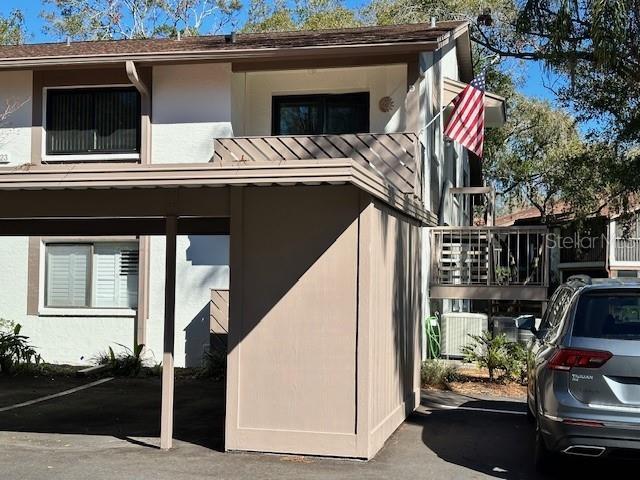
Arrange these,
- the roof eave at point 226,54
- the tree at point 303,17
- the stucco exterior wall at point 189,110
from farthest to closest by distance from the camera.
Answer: the tree at point 303,17 < the stucco exterior wall at point 189,110 < the roof eave at point 226,54

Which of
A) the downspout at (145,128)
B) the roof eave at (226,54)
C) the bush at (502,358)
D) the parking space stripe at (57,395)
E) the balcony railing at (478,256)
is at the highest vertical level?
the roof eave at (226,54)

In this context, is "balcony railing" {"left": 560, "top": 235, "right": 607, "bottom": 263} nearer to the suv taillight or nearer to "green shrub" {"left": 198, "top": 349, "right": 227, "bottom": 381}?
"green shrub" {"left": 198, "top": 349, "right": 227, "bottom": 381}

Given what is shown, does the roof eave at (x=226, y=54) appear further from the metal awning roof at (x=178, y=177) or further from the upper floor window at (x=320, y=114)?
the metal awning roof at (x=178, y=177)

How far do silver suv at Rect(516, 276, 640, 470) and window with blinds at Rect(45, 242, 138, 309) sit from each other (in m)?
10.1

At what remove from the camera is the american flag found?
14531mm

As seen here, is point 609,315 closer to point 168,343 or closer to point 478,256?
point 168,343

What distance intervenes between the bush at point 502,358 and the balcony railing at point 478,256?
69.0 inches

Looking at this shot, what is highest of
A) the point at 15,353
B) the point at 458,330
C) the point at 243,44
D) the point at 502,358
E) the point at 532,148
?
the point at 532,148

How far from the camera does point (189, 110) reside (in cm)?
1458

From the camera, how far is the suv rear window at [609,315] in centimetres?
602

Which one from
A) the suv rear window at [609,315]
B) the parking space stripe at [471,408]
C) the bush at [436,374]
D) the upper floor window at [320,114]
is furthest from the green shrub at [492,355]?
the suv rear window at [609,315]

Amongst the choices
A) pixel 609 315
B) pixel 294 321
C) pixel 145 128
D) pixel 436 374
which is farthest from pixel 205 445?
pixel 145 128

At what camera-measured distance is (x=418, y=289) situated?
34.6 feet

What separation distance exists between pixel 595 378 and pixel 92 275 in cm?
1128
